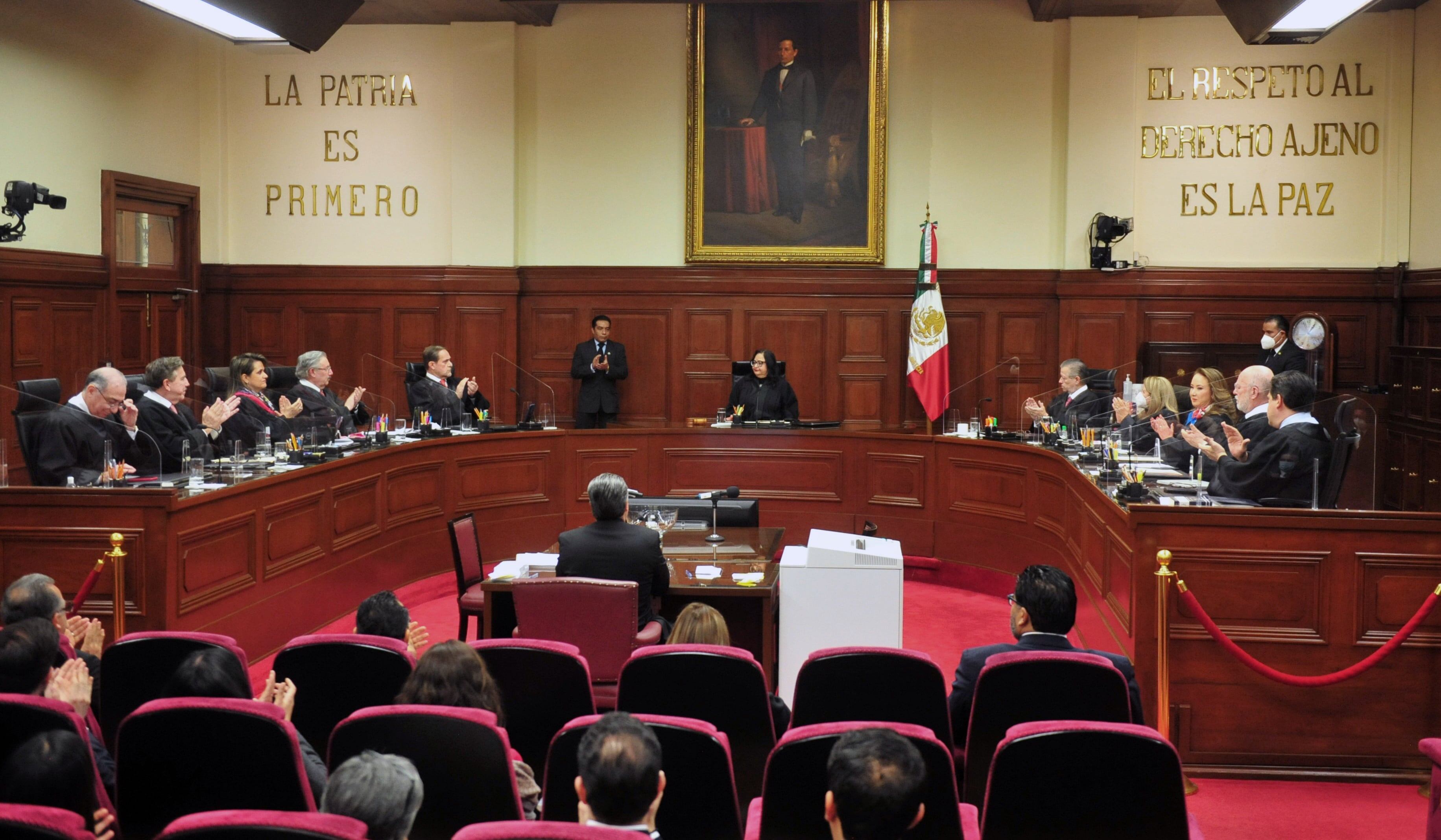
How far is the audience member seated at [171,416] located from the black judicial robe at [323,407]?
101 centimetres

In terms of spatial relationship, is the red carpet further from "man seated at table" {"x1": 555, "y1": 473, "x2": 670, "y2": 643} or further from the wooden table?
the wooden table

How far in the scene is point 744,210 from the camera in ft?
35.1

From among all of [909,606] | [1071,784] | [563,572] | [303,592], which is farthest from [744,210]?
[1071,784]

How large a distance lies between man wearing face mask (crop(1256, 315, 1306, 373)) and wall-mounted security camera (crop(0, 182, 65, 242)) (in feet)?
29.7

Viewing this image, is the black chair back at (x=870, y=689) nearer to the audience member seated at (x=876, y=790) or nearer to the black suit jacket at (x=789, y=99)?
the audience member seated at (x=876, y=790)

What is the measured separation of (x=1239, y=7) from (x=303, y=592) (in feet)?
20.1

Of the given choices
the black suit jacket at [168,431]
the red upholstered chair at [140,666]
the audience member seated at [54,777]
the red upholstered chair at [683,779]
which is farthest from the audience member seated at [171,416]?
the red upholstered chair at [683,779]

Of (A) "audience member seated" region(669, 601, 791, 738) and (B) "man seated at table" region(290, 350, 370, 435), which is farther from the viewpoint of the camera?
(B) "man seated at table" region(290, 350, 370, 435)

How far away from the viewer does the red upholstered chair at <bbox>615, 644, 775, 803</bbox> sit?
3.25 meters

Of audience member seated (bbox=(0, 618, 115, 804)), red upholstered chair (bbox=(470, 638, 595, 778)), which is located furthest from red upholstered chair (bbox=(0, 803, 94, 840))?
red upholstered chair (bbox=(470, 638, 595, 778))

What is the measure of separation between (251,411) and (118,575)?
95.3 inches

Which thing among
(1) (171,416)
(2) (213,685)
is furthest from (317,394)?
(2) (213,685)

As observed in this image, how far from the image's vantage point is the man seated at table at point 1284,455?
5250 mm

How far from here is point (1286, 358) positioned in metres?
9.65
